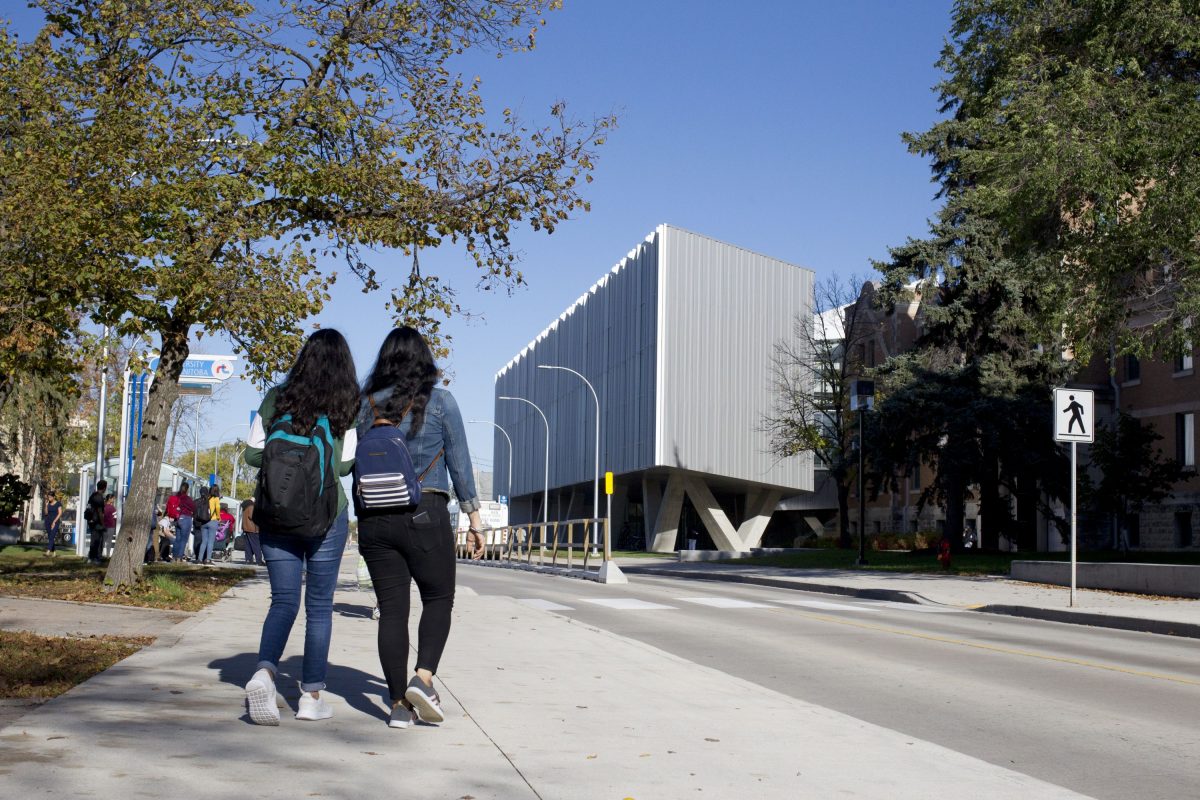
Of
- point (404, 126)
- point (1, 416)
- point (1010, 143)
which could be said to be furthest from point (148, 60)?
point (1, 416)

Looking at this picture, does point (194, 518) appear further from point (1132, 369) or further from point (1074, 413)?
point (1132, 369)

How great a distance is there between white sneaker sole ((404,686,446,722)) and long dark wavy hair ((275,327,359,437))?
1.28 meters

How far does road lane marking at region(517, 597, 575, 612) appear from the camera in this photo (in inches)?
666

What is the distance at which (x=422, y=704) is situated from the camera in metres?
5.81

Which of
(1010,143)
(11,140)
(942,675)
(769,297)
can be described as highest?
(769,297)

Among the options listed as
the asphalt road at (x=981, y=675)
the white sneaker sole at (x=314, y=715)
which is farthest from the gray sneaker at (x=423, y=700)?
the asphalt road at (x=981, y=675)

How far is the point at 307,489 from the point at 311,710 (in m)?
1.06

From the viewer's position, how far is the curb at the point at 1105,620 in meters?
15.3

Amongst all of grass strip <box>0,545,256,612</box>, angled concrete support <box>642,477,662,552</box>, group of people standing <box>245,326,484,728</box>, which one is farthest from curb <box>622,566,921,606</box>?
angled concrete support <box>642,477,662,552</box>

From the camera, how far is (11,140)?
1594 cm

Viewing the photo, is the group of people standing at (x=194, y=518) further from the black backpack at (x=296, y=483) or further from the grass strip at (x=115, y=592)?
the black backpack at (x=296, y=483)

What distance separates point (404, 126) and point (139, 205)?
3.43 m

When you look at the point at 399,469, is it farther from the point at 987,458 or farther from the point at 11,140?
the point at 987,458

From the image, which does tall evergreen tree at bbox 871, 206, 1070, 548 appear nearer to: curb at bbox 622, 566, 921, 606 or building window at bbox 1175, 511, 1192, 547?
building window at bbox 1175, 511, 1192, 547
